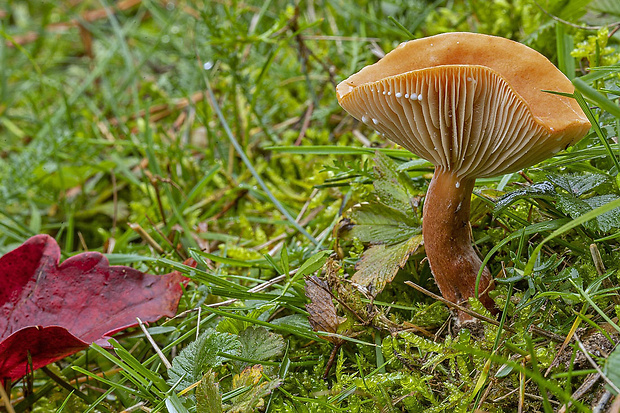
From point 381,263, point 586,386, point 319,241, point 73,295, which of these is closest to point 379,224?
point 381,263

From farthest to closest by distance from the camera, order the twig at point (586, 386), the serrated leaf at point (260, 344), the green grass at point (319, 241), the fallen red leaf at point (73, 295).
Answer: the fallen red leaf at point (73, 295) → the serrated leaf at point (260, 344) → the green grass at point (319, 241) → the twig at point (586, 386)

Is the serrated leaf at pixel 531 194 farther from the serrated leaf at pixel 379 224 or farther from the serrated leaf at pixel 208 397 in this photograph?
the serrated leaf at pixel 208 397

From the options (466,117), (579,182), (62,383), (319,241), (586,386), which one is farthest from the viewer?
(319,241)

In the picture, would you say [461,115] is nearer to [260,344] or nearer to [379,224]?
[379,224]

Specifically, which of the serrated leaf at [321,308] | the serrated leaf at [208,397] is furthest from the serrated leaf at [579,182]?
the serrated leaf at [208,397]

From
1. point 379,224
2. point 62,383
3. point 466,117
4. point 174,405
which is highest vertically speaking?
point 466,117

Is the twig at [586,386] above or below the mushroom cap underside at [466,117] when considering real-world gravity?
below

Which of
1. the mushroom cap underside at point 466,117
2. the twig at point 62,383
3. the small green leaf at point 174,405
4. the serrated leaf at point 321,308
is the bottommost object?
the twig at point 62,383
